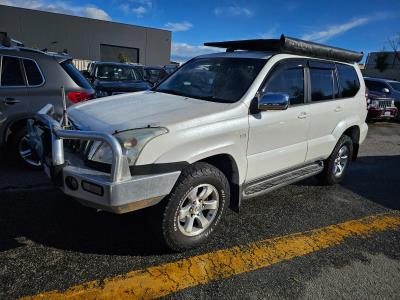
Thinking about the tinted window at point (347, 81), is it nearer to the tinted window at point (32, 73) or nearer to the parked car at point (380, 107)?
the tinted window at point (32, 73)

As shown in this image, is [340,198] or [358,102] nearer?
[340,198]

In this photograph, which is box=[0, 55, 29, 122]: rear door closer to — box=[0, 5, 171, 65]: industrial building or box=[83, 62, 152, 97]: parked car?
box=[83, 62, 152, 97]: parked car

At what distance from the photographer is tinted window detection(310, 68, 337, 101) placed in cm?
425

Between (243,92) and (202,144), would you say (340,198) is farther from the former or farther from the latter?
(202,144)

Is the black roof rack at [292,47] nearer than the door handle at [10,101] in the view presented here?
Yes

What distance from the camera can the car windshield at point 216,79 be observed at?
11.4ft

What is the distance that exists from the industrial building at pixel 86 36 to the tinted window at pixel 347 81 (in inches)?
1300

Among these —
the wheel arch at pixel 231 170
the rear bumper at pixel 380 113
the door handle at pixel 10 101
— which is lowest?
the rear bumper at pixel 380 113

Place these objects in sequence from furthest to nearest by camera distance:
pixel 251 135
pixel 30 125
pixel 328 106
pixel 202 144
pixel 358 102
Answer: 1. pixel 358 102
2. pixel 328 106
3. pixel 30 125
4. pixel 251 135
5. pixel 202 144

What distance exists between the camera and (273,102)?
326 cm

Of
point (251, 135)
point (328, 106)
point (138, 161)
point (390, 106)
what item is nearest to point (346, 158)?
point (328, 106)

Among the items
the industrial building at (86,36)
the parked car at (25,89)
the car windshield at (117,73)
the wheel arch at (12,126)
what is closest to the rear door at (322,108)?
the parked car at (25,89)

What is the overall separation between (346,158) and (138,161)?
12.5 ft

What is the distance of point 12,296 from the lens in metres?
2.38
